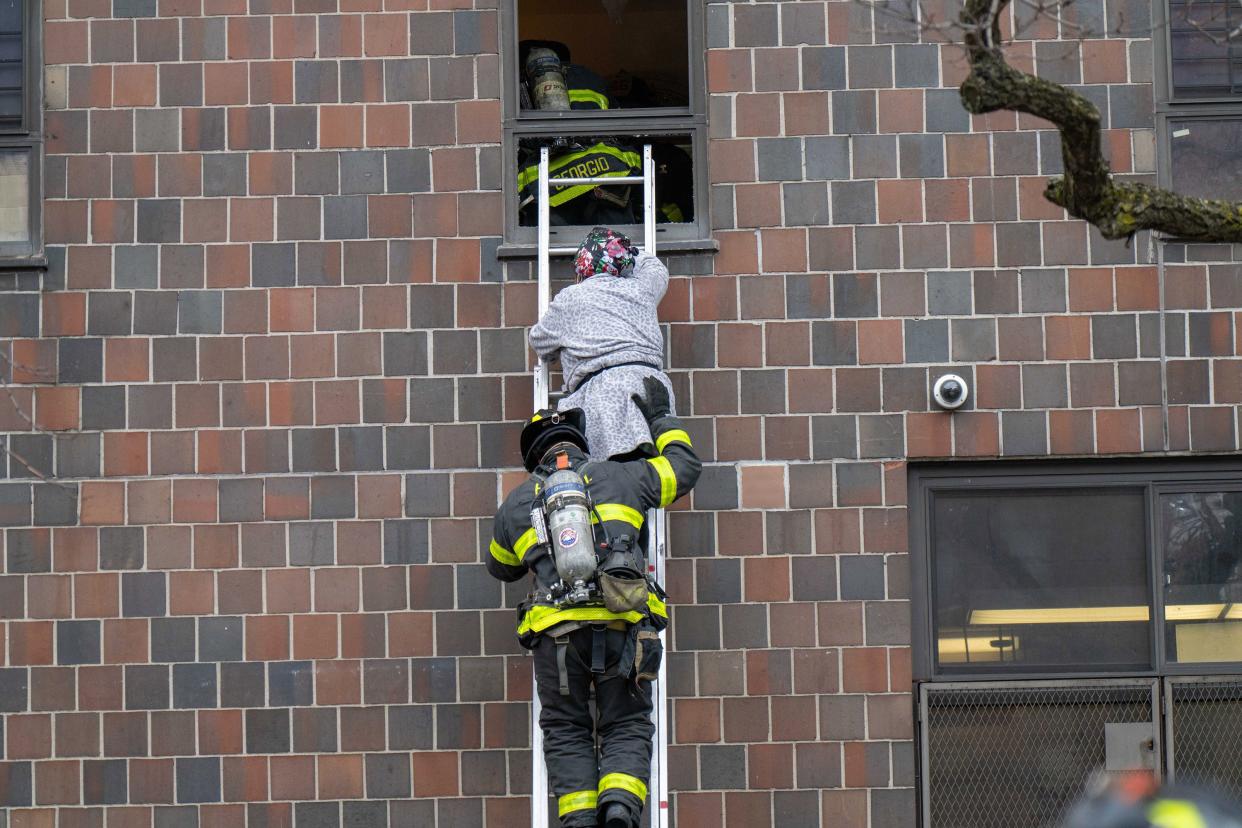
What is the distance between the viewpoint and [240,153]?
327 inches

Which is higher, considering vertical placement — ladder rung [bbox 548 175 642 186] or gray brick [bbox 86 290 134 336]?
ladder rung [bbox 548 175 642 186]

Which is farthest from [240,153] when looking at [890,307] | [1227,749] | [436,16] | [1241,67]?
[1227,749]

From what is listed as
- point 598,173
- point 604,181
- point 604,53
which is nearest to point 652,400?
point 604,181

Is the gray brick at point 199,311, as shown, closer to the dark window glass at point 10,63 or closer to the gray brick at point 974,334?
the dark window glass at point 10,63

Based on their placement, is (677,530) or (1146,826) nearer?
Answer: (1146,826)

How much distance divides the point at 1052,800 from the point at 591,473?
2.83m

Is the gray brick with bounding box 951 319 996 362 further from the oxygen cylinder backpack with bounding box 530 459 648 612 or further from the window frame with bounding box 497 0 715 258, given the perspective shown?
the oxygen cylinder backpack with bounding box 530 459 648 612

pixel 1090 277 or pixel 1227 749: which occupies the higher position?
pixel 1090 277

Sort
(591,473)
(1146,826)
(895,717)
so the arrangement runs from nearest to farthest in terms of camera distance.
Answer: (1146,826)
(591,473)
(895,717)

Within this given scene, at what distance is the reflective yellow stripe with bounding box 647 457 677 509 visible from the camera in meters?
7.08

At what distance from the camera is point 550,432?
282 inches

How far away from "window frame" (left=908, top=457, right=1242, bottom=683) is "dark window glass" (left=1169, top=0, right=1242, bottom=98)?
175cm

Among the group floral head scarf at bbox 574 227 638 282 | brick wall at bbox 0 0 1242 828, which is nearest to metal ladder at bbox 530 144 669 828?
floral head scarf at bbox 574 227 638 282

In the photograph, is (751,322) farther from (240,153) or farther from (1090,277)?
(240,153)
